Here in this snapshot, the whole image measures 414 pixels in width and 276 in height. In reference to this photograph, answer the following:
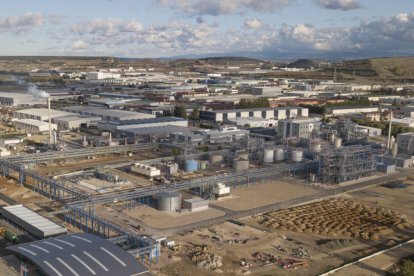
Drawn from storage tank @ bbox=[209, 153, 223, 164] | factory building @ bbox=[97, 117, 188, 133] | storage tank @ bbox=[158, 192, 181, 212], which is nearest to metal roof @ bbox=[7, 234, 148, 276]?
storage tank @ bbox=[158, 192, 181, 212]

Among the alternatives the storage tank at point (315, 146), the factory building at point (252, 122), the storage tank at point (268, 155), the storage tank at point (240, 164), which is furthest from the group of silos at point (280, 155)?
the factory building at point (252, 122)

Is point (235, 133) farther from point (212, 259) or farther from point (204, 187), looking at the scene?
point (212, 259)

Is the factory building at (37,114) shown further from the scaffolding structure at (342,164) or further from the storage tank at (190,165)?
the scaffolding structure at (342,164)

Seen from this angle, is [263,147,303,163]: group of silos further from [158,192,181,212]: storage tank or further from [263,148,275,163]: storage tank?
[158,192,181,212]: storage tank

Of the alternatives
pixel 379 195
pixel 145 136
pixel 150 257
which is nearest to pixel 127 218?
pixel 150 257

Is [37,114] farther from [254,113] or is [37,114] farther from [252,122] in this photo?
[254,113]

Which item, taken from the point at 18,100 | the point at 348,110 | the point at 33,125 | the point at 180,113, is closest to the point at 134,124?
the point at 180,113

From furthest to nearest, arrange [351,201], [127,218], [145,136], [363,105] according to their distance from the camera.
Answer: [363,105] < [145,136] < [351,201] < [127,218]
